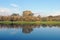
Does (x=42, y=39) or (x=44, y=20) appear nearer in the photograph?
(x=42, y=39)

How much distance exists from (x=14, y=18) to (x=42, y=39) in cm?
3092

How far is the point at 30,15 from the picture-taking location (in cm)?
4631

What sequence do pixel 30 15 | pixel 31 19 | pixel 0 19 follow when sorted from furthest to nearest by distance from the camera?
pixel 30 15 < pixel 31 19 < pixel 0 19

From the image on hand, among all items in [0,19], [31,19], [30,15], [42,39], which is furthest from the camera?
[30,15]

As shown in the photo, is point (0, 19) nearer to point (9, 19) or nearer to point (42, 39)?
point (9, 19)

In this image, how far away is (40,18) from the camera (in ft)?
144

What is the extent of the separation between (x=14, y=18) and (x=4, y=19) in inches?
115

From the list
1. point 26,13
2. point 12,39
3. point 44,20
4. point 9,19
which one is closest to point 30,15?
point 26,13

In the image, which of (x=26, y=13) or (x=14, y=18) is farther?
(x=26, y=13)

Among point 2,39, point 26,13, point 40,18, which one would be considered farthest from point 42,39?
point 26,13

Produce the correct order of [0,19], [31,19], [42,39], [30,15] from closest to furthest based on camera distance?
[42,39]
[0,19]
[31,19]
[30,15]

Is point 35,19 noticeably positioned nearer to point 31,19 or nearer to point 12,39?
point 31,19

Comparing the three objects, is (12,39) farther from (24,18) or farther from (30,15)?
(30,15)

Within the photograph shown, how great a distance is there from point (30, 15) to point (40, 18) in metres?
4.08
